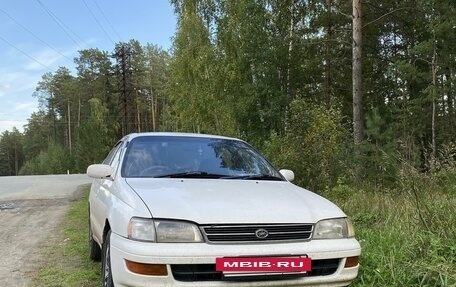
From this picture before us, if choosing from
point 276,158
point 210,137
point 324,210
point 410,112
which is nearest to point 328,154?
point 276,158

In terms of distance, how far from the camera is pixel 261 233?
3.30m

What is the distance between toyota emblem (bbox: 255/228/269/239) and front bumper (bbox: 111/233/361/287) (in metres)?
0.06

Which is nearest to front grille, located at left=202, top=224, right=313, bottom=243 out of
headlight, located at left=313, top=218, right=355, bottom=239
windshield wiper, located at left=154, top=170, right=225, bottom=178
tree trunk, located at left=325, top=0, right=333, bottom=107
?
headlight, located at left=313, top=218, right=355, bottom=239

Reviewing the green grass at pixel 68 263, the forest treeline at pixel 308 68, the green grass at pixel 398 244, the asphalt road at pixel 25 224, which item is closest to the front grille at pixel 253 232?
the green grass at pixel 398 244

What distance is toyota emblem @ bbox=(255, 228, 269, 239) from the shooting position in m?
3.29

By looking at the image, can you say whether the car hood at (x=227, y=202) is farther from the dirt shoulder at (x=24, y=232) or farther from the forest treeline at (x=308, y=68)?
the forest treeline at (x=308, y=68)

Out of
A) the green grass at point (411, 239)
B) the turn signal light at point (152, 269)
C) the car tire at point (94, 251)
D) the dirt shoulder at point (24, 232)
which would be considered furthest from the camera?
the car tire at point (94, 251)

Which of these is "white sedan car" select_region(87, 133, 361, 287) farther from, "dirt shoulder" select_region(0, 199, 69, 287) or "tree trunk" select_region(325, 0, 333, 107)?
"tree trunk" select_region(325, 0, 333, 107)

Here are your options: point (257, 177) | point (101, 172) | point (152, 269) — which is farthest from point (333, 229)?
point (101, 172)

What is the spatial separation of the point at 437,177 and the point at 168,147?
171 inches

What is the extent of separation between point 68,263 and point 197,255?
3558 mm

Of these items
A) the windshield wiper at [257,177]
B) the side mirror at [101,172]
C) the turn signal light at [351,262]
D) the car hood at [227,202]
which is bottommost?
the turn signal light at [351,262]

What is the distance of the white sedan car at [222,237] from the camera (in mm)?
3158

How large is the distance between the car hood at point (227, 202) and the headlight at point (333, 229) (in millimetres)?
46
